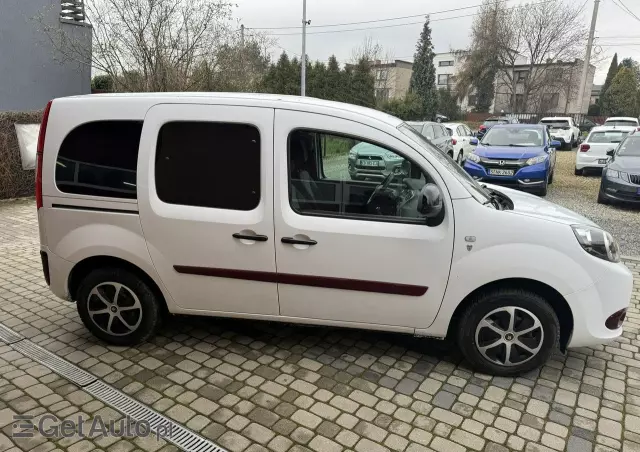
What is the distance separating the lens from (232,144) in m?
3.23

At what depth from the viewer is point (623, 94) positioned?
4425cm

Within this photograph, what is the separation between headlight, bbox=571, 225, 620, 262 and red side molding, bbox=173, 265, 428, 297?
42.8 inches

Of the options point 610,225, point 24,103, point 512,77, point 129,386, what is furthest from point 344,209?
point 512,77

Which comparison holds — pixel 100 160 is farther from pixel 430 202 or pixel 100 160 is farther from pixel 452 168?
pixel 452 168

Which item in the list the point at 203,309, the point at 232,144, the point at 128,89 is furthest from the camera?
the point at 128,89

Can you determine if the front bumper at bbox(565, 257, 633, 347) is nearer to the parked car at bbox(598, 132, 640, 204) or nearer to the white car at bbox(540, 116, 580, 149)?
the parked car at bbox(598, 132, 640, 204)

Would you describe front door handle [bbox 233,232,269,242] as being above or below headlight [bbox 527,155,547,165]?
above

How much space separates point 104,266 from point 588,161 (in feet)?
44.0

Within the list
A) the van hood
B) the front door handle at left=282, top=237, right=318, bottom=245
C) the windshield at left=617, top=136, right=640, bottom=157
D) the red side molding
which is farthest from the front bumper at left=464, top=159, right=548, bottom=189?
the front door handle at left=282, top=237, right=318, bottom=245

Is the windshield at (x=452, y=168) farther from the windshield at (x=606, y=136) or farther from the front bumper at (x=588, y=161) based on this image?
→ the windshield at (x=606, y=136)

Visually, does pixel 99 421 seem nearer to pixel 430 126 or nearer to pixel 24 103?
pixel 430 126

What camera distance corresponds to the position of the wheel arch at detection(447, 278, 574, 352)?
3.16 meters

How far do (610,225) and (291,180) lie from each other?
279 inches

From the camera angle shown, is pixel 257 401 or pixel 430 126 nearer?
pixel 257 401
